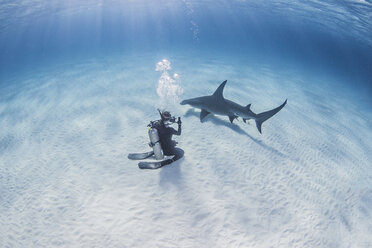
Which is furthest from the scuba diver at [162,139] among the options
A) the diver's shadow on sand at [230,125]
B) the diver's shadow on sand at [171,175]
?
the diver's shadow on sand at [230,125]

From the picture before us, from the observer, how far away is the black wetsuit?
493 centimetres

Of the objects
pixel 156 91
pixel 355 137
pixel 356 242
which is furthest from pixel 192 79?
pixel 356 242

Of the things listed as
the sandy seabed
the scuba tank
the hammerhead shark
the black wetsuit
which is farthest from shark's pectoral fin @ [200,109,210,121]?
the scuba tank

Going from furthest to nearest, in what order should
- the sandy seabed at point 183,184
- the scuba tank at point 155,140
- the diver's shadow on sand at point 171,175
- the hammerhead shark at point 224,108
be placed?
the hammerhead shark at point 224,108, the diver's shadow on sand at point 171,175, the scuba tank at point 155,140, the sandy seabed at point 183,184

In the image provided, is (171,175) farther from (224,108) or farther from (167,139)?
(224,108)

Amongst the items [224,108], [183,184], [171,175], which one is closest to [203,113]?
[224,108]

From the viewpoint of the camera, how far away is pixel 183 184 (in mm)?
5191

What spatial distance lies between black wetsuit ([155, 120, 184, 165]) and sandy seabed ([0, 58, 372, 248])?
1.51 feet

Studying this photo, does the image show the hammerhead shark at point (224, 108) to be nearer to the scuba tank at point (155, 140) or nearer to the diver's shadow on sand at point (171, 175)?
the diver's shadow on sand at point (171, 175)

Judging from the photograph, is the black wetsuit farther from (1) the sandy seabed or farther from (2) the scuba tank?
(1) the sandy seabed

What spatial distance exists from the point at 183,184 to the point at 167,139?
134 centimetres

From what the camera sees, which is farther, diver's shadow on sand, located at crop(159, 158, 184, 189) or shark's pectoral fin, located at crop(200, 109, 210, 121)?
shark's pectoral fin, located at crop(200, 109, 210, 121)

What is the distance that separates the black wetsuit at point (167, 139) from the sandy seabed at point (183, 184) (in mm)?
461

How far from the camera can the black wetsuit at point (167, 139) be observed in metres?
4.93
